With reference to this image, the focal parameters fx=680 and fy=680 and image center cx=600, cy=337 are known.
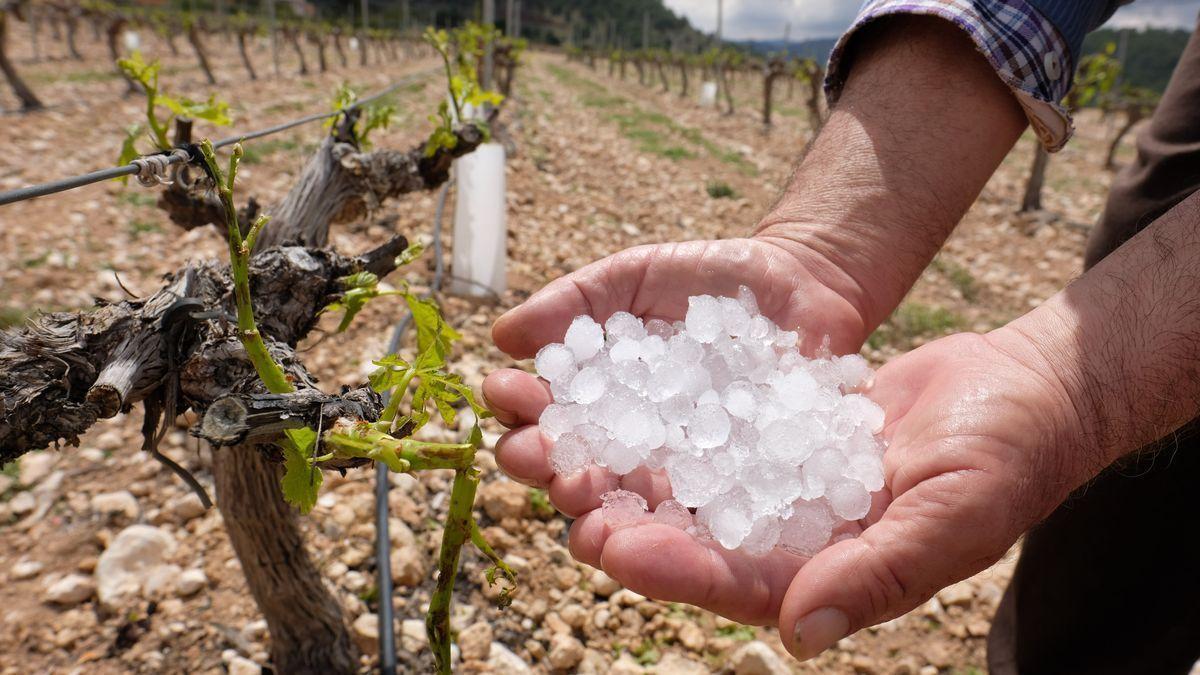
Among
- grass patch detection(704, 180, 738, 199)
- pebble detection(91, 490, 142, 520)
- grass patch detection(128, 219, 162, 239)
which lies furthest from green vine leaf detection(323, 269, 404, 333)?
grass patch detection(704, 180, 738, 199)

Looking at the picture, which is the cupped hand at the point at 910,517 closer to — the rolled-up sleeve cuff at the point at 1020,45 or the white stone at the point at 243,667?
the rolled-up sleeve cuff at the point at 1020,45

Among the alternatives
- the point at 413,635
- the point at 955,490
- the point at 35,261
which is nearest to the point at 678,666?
the point at 413,635

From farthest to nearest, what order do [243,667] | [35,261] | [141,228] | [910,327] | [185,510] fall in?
[141,228]
[910,327]
[35,261]
[185,510]
[243,667]

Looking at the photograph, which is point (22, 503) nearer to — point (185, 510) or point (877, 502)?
point (185, 510)

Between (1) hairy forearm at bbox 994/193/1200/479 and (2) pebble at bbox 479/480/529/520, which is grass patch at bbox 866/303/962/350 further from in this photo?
(1) hairy forearm at bbox 994/193/1200/479

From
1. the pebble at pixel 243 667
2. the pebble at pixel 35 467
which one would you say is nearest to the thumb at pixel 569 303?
the pebble at pixel 243 667

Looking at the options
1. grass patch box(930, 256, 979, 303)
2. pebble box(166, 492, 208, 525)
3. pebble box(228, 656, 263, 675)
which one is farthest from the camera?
grass patch box(930, 256, 979, 303)

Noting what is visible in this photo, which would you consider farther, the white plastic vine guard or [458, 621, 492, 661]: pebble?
the white plastic vine guard

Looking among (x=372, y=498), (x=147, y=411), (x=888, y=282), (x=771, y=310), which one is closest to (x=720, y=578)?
(x=771, y=310)
